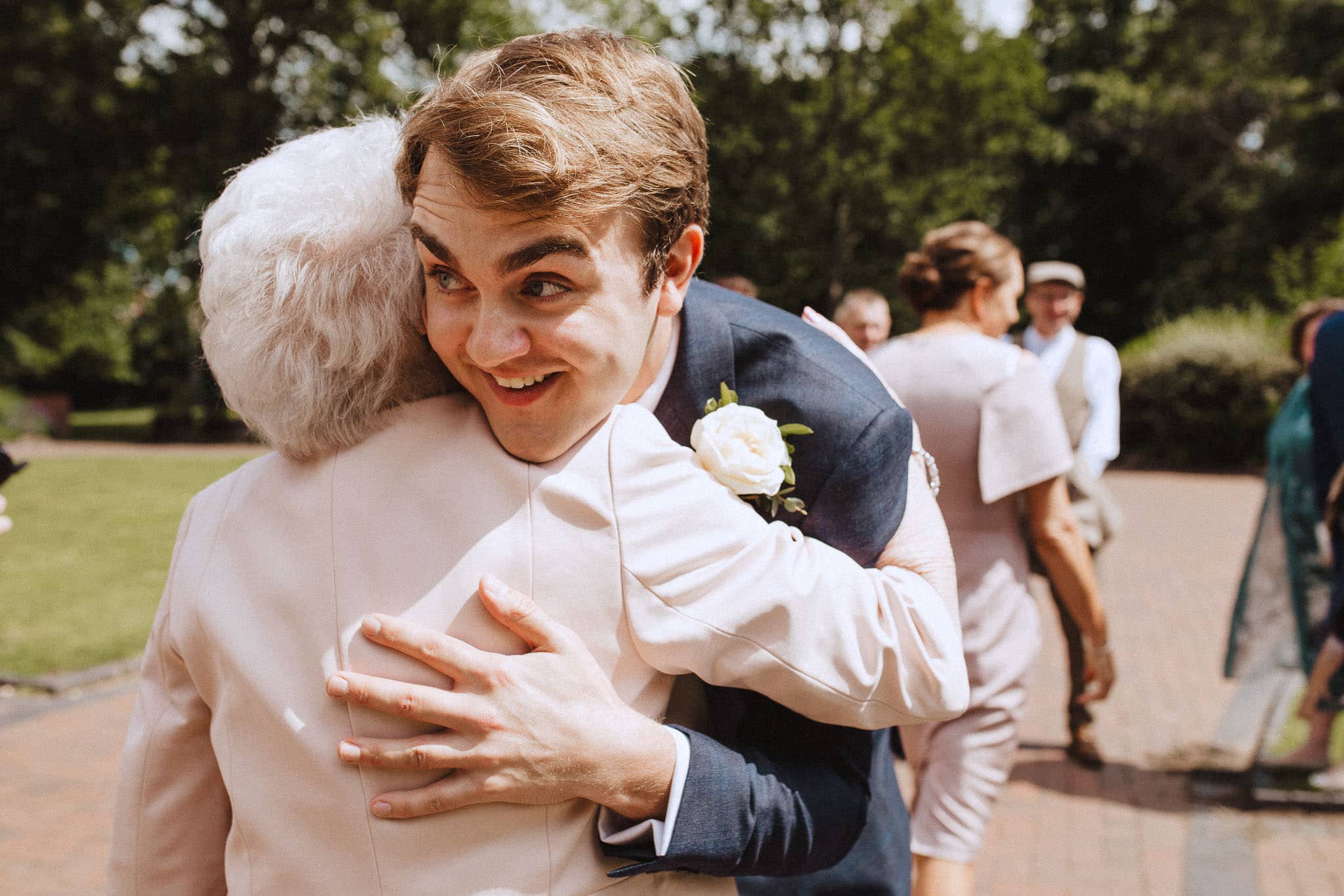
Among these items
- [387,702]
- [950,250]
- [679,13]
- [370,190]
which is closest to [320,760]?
[387,702]

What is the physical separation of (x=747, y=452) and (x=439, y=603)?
18.1 inches

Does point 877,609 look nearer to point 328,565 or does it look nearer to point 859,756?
point 859,756

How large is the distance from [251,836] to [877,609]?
2.75 feet

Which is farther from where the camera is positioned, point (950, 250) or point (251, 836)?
point (950, 250)

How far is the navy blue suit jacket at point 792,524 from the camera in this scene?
1516 millimetres

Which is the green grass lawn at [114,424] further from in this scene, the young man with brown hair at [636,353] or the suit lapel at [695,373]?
the young man with brown hair at [636,353]

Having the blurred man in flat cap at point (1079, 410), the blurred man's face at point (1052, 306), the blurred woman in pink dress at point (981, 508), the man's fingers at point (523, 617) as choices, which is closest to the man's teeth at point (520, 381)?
the man's fingers at point (523, 617)

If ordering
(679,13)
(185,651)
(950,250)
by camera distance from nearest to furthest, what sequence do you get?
1. (185,651)
2. (950,250)
3. (679,13)

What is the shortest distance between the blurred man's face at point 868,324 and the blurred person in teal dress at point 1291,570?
188 centimetres

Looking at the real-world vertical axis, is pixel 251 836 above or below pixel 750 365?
below

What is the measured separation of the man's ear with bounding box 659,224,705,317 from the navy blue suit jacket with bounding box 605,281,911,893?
0.58 ft

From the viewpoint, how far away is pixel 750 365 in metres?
1.78

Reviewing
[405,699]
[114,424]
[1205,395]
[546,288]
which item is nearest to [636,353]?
[546,288]

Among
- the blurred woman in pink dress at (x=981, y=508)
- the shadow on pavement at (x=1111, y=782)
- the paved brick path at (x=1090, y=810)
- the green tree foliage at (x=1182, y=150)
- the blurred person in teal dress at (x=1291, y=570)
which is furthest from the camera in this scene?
the green tree foliage at (x=1182, y=150)
